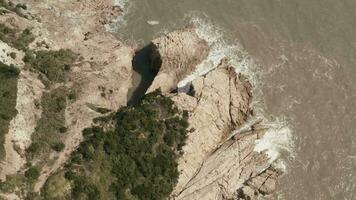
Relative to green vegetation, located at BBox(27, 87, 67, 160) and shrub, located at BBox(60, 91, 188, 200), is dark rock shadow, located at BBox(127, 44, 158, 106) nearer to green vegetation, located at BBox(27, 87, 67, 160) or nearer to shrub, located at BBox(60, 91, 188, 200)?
shrub, located at BBox(60, 91, 188, 200)

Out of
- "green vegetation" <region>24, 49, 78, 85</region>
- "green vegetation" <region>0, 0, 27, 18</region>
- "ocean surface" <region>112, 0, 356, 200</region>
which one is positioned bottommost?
"green vegetation" <region>24, 49, 78, 85</region>

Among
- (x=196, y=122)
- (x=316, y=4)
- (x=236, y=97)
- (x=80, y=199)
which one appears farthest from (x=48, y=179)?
(x=316, y=4)

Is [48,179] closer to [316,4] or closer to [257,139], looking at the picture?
[257,139]

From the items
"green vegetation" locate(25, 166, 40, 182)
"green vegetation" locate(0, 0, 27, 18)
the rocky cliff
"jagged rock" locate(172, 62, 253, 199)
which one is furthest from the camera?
"green vegetation" locate(0, 0, 27, 18)

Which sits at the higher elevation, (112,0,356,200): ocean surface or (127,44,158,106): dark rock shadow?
(112,0,356,200): ocean surface

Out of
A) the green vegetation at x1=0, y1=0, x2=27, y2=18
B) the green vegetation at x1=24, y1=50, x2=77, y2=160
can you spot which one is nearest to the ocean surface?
the green vegetation at x1=24, y1=50, x2=77, y2=160

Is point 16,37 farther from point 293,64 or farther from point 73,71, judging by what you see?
point 293,64
